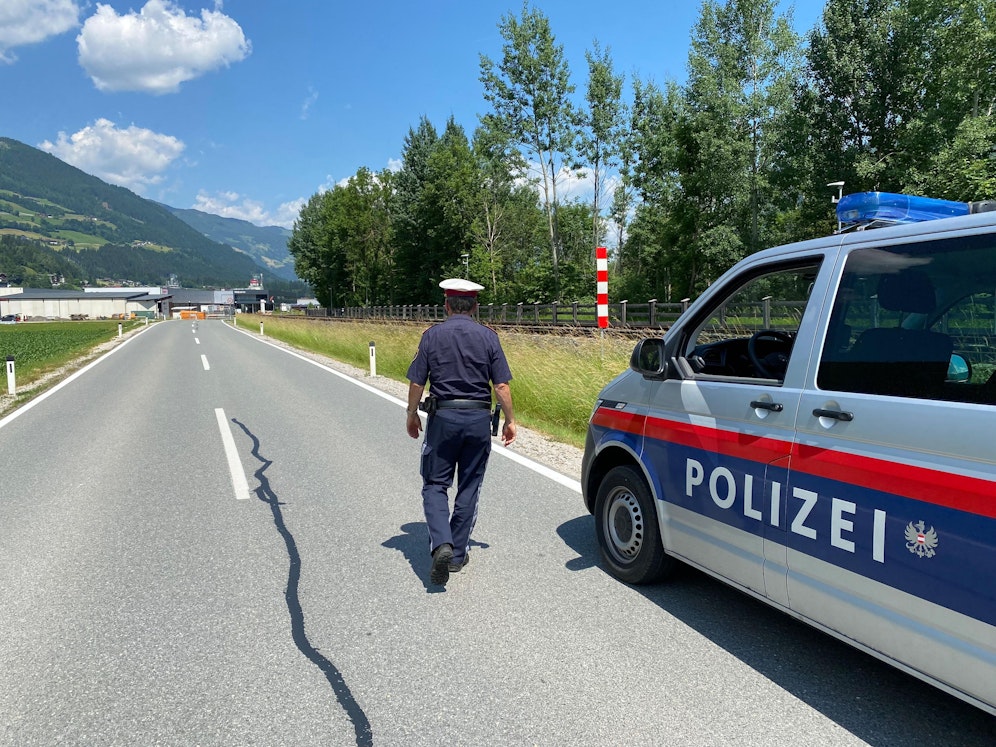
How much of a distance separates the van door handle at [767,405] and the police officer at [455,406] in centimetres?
153

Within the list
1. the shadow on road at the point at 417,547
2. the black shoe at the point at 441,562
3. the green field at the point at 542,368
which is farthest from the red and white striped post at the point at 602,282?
the black shoe at the point at 441,562

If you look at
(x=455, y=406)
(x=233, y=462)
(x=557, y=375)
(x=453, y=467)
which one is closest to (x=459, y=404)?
(x=455, y=406)

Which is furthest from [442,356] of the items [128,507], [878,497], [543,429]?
[543,429]

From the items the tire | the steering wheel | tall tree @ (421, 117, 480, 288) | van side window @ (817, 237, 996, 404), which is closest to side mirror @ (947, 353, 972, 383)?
van side window @ (817, 237, 996, 404)

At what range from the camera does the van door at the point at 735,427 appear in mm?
2938

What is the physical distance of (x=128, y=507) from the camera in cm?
582

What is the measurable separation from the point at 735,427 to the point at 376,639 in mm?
2086

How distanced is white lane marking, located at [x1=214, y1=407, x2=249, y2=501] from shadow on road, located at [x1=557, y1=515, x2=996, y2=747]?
4.04m

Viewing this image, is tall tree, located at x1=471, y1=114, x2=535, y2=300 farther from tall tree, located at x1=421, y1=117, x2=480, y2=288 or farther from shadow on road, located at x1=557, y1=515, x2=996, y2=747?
shadow on road, located at x1=557, y1=515, x2=996, y2=747

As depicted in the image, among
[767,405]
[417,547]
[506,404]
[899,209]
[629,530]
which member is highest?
[899,209]

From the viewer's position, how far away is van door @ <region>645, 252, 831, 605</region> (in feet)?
9.64

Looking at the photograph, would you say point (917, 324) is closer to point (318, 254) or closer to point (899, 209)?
point (899, 209)

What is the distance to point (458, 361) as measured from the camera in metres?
3.97

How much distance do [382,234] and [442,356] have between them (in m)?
78.5
